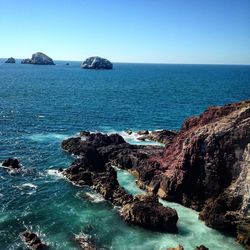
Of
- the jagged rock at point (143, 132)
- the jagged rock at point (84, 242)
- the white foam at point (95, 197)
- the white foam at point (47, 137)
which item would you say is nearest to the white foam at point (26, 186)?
the white foam at point (95, 197)

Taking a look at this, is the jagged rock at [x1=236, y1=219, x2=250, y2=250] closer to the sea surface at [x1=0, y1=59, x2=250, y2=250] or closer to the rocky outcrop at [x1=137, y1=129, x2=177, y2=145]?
the sea surface at [x1=0, y1=59, x2=250, y2=250]

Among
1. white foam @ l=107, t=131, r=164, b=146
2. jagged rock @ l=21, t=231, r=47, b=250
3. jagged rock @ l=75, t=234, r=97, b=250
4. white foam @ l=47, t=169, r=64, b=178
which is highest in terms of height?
white foam @ l=107, t=131, r=164, b=146

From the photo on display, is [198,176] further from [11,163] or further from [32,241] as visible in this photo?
[11,163]

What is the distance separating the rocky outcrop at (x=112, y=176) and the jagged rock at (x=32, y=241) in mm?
13507

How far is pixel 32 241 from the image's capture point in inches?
1902

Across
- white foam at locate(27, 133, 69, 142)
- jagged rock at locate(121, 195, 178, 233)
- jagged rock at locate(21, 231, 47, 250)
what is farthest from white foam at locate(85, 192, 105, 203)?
white foam at locate(27, 133, 69, 142)

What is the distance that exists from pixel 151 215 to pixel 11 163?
35.0m

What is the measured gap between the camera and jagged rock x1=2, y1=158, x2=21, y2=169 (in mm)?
75500

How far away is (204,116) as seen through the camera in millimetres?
68688

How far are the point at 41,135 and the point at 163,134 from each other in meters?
32.8

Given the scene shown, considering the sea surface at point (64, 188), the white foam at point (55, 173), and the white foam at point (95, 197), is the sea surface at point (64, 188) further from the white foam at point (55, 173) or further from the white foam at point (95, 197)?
the white foam at point (55, 173)

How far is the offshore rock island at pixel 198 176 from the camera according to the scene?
54281mm

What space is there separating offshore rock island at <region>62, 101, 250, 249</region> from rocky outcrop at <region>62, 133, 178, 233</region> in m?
0.14

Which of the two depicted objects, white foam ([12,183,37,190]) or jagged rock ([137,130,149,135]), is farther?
jagged rock ([137,130,149,135])
